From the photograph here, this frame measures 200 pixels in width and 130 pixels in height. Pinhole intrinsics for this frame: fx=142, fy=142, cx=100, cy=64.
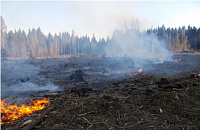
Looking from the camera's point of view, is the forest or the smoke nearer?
the smoke

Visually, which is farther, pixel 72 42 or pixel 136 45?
pixel 72 42

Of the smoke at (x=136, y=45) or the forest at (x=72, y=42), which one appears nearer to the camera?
the smoke at (x=136, y=45)

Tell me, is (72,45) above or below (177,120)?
above

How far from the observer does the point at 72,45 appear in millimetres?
72625

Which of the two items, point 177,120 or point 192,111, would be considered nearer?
point 177,120

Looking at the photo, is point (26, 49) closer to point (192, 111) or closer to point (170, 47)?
point (170, 47)

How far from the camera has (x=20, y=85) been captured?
1393 cm

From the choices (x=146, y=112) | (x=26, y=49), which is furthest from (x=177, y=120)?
(x=26, y=49)

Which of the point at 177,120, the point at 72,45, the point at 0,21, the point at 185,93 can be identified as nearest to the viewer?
the point at 177,120

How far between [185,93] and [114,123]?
3.35m

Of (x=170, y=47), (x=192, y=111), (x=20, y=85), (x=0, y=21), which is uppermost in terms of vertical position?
(x=0, y=21)

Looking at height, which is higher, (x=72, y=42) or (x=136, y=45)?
(x=72, y=42)

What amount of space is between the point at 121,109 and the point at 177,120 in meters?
1.65

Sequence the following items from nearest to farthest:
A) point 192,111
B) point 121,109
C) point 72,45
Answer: point 192,111 < point 121,109 < point 72,45
